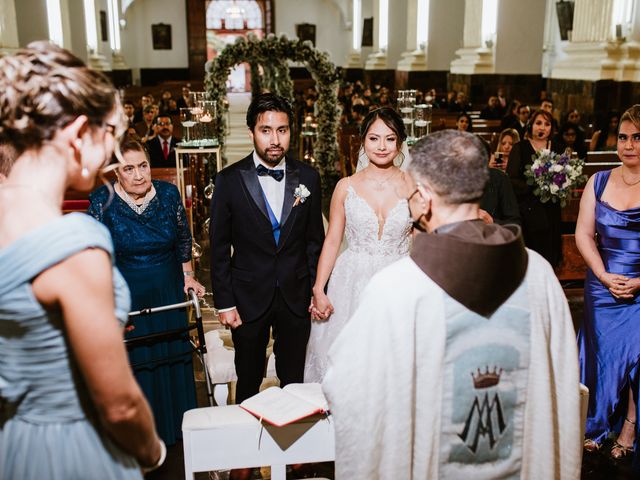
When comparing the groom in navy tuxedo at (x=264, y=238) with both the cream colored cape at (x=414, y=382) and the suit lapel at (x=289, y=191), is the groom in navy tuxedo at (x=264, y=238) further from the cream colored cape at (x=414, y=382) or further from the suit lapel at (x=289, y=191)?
the cream colored cape at (x=414, y=382)

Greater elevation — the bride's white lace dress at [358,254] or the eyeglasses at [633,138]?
the eyeglasses at [633,138]

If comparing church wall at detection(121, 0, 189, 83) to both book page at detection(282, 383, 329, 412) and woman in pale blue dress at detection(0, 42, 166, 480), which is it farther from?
woman in pale blue dress at detection(0, 42, 166, 480)

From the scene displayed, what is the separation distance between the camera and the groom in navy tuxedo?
10.4 feet

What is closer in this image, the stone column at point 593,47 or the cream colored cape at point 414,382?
the cream colored cape at point 414,382

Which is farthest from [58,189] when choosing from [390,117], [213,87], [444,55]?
[444,55]

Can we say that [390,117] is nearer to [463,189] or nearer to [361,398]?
[463,189]

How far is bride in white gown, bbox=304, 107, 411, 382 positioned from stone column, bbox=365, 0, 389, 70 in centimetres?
2347

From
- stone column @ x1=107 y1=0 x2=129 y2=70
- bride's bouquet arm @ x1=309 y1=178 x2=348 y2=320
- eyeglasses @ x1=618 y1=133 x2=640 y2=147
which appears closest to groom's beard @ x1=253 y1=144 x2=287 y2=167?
bride's bouquet arm @ x1=309 y1=178 x2=348 y2=320

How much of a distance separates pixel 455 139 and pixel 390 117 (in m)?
1.47

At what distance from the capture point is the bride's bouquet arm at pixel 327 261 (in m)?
3.29

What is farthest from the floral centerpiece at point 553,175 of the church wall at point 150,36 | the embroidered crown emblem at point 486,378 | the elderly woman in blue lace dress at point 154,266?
the church wall at point 150,36

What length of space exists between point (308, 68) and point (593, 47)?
5019mm

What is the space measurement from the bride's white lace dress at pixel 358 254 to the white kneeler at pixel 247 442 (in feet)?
3.22

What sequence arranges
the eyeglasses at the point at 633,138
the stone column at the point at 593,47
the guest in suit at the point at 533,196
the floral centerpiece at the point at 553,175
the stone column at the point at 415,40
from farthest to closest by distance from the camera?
the stone column at the point at 415,40 < the stone column at the point at 593,47 < the guest in suit at the point at 533,196 < the floral centerpiece at the point at 553,175 < the eyeglasses at the point at 633,138
